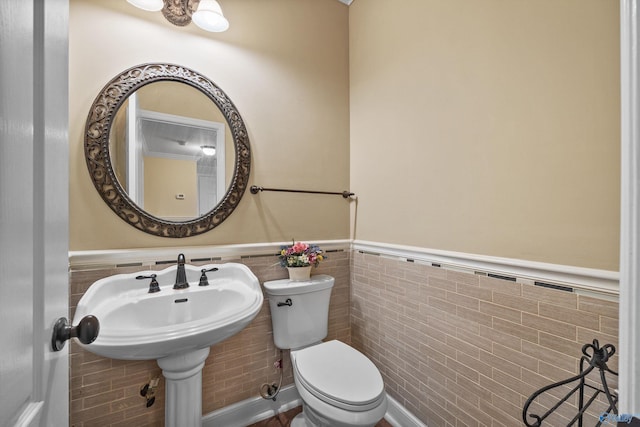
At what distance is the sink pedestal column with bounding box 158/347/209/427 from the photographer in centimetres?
110

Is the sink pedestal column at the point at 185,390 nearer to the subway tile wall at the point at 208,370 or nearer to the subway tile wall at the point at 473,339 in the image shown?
the subway tile wall at the point at 208,370

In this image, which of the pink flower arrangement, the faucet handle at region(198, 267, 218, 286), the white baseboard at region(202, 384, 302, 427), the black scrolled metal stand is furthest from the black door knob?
the white baseboard at region(202, 384, 302, 427)

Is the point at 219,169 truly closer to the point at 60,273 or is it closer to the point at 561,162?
the point at 60,273

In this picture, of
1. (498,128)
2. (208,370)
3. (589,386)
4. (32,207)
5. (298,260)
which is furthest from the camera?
(298,260)

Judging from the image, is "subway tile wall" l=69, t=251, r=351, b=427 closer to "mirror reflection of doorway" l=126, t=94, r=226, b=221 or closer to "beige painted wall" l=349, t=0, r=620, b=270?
"mirror reflection of doorway" l=126, t=94, r=226, b=221

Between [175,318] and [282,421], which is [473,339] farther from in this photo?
[175,318]

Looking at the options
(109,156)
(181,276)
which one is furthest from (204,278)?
(109,156)

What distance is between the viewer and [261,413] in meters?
1.53

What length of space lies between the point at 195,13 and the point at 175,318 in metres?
1.51

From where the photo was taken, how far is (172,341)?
0.87 meters

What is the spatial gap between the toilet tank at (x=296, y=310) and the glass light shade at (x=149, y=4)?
4.89ft

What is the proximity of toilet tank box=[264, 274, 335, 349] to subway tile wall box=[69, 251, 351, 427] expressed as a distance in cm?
10

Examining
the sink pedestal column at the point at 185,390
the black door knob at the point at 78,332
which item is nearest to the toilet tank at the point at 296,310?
the sink pedestal column at the point at 185,390

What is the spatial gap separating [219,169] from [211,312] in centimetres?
75
